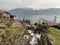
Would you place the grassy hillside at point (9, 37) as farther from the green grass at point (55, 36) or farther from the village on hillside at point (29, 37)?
the green grass at point (55, 36)

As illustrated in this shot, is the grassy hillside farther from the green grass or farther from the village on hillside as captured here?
the green grass

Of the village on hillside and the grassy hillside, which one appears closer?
the grassy hillside

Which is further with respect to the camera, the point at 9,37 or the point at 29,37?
the point at 29,37

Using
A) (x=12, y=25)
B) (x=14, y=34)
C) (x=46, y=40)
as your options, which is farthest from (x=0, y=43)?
(x=12, y=25)

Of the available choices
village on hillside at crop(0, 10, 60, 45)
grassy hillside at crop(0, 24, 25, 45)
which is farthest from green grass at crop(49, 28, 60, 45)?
grassy hillside at crop(0, 24, 25, 45)

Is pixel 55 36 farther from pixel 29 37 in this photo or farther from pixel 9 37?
pixel 9 37

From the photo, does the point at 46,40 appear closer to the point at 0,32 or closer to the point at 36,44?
the point at 36,44

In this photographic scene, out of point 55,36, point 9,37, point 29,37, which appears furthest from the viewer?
point 29,37

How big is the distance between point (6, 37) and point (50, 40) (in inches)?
212

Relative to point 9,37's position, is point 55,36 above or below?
below

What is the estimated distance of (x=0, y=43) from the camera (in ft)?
81.0

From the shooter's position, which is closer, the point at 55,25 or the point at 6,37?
the point at 6,37

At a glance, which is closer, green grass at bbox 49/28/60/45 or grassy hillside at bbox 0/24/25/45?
grassy hillside at bbox 0/24/25/45

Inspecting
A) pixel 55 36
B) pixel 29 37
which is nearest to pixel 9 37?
pixel 29 37
